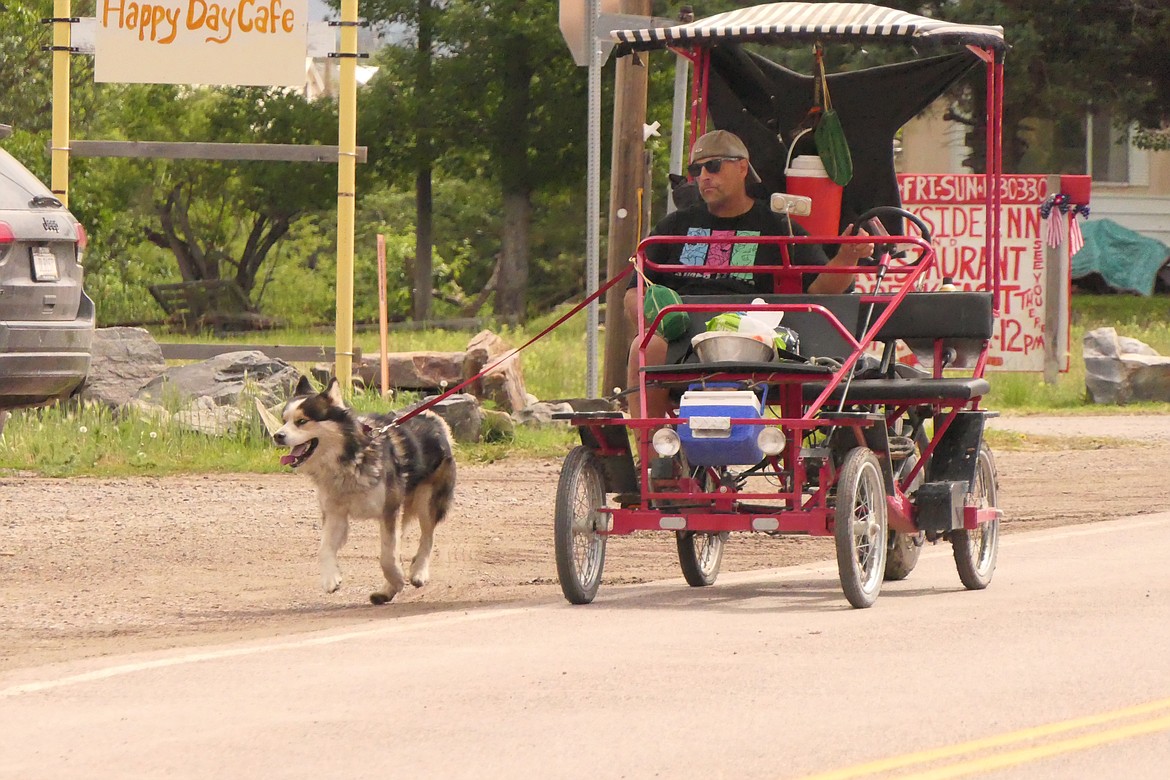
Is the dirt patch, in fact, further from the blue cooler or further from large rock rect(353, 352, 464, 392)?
large rock rect(353, 352, 464, 392)

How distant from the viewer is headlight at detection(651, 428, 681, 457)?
9289 mm

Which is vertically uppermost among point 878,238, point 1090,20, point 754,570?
point 1090,20

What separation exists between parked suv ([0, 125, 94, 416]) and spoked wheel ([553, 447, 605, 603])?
3611 millimetres

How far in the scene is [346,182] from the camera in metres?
18.6

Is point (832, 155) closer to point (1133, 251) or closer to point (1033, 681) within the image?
point (1033, 681)

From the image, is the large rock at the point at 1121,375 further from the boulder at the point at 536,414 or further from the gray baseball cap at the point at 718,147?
the gray baseball cap at the point at 718,147

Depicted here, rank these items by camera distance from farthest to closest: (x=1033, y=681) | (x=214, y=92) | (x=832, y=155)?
(x=214, y=92), (x=832, y=155), (x=1033, y=681)

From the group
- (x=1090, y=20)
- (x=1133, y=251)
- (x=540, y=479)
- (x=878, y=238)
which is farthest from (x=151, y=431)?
(x=1133, y=251)

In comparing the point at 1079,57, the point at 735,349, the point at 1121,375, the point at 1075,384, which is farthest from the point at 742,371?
the point at 1079,57

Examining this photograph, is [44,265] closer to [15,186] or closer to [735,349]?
[15,186]

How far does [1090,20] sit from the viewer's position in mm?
36469

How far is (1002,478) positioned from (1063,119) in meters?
23.2

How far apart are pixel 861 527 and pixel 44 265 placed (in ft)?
16.8

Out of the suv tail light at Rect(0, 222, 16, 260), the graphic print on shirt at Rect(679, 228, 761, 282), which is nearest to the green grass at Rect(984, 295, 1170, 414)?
the graphic print on shirt at Rect(679, 228, 761, 282)
